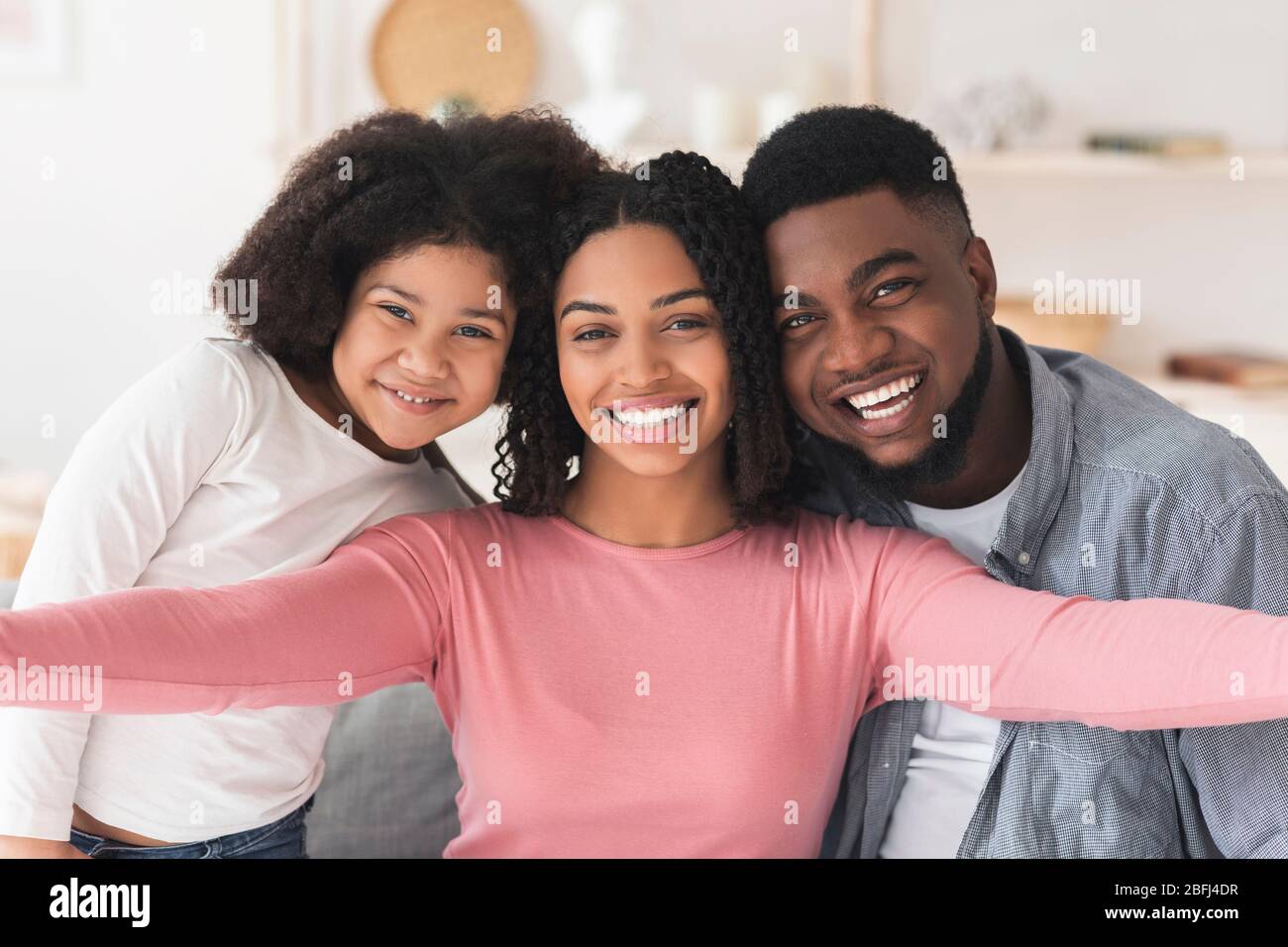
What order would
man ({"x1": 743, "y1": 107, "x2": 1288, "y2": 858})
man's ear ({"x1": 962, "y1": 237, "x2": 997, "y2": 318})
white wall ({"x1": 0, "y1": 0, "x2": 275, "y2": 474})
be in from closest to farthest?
1. man ({"x1": 743, "y1": 107, "x2": 1288, "y2": 858})
2. man's ear ({"x1": 962, "y1": 237, "x2": 997, "y2": 318})
3. white wall ({"x1": 0, "y1": 0, "x2": 275, "y2": 474})

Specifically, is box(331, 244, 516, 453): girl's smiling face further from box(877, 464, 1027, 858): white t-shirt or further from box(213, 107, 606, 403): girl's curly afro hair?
box(877, 464, 1027, 858): white t-shirt

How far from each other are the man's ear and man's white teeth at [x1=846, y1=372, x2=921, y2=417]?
0.17 m

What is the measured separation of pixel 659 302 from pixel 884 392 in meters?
0.29

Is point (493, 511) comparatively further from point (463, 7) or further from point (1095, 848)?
point (463, 7)

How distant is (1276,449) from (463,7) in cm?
264

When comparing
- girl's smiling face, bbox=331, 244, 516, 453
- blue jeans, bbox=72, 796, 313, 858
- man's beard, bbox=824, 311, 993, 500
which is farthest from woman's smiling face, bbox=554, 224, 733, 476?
blue jeans, bbox=72, 796, 313, 858

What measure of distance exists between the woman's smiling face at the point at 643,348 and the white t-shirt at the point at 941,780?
1.23 ft

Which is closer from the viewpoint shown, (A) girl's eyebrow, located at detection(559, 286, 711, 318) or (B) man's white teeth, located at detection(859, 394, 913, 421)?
(A) girl's eyebrow, located at detection(559, 286, 711, 318)

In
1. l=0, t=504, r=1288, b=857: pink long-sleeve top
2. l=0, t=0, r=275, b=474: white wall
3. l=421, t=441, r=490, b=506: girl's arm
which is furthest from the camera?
l=0, t=0, r=275, b=474: white wall

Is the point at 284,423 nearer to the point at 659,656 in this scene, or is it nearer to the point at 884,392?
the point at 659,656

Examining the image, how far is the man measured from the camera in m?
1.34

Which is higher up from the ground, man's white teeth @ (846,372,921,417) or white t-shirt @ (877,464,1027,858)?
man's white teeth @ (846,372,921,417)

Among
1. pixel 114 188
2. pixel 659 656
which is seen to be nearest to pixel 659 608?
pixel 659 656
